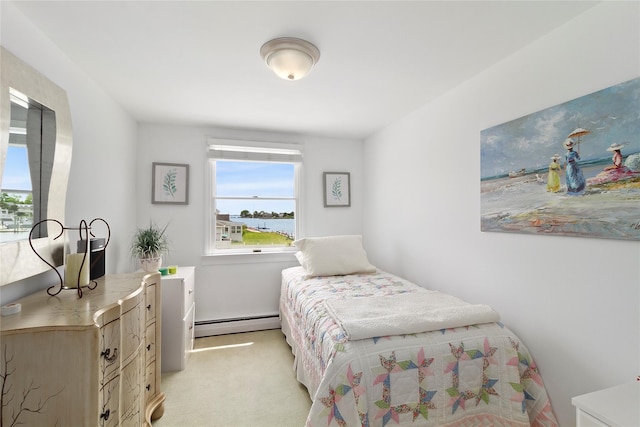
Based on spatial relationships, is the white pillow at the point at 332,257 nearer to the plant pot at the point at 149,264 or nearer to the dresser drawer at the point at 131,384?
the plant pot at the point at 149,264

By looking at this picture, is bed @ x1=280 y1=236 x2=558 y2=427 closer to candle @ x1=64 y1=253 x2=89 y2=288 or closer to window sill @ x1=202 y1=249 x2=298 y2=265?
candle @ x1=64 y1=253 x2=89 y2=288

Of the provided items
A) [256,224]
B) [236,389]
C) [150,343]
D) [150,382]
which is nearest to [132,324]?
[150,343]

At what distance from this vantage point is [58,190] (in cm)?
166

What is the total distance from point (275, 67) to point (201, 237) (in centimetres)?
224

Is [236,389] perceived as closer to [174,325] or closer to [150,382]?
[150,382]

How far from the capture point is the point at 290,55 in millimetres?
1736

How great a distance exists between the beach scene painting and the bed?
2.24 feet

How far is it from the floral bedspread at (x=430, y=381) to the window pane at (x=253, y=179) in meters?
2.26

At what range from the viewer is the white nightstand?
1.05 m

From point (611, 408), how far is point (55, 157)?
288cm

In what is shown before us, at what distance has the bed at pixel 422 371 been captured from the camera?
1415 mm

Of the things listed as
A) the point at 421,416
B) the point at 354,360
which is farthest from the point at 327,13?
the point at 421,416

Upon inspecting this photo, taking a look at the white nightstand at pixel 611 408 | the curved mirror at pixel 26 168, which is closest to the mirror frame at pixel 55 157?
the curved mirror at pixel 26 168

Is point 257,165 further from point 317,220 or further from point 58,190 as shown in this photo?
point 58,190
